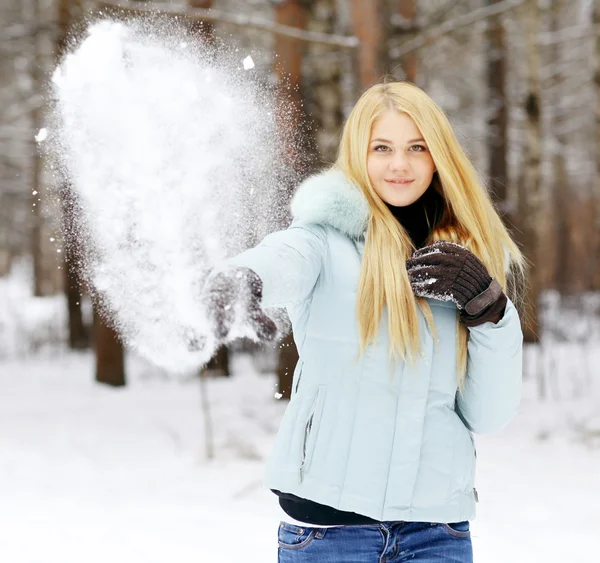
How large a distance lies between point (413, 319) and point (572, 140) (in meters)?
23.9

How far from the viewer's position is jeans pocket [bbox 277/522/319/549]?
171 cm

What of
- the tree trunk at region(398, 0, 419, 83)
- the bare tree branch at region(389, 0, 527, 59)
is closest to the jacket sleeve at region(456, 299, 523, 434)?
the bare tree branch at region(389, 0, 527, 59)

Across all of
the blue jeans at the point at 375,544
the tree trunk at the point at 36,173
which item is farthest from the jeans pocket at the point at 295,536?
the tree trunk at the point at 36,173

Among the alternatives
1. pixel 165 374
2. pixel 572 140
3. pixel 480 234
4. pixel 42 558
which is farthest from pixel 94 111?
pixel 572 140

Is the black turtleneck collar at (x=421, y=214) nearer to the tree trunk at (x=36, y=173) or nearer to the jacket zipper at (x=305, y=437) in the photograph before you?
the jacket zipper at (x=305, y=437)

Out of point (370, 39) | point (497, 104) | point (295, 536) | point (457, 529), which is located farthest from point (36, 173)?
point (457, 529)

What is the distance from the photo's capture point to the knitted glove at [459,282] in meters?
1.72

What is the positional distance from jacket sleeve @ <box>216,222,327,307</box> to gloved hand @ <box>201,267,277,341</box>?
0.05 ft

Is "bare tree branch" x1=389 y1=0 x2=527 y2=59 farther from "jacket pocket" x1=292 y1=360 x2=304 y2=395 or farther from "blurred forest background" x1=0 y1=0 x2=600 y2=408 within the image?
"jacket pocket" x1=292 y1=360 x2=304 y2=395

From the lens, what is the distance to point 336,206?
1791mm

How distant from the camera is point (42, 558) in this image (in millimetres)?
4051

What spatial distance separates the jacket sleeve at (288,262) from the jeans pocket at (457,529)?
2.15 feet

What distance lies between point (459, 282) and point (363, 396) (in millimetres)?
348

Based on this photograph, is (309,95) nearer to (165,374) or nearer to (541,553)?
(165,374)
